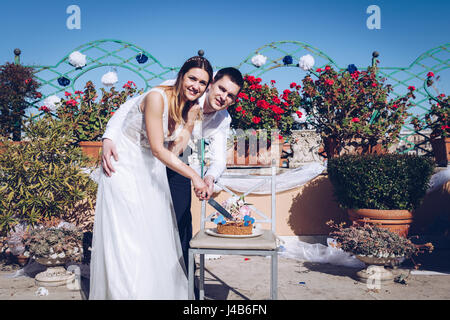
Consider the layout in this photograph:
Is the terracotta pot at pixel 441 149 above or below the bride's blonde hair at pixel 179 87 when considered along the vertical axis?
below

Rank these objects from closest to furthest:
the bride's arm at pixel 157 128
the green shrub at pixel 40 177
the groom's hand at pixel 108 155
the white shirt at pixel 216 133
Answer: the bride's arm at pixel 157 128 → the groom's hand at pixel 108 155 → the white shirt at pixel 216 133 → the green shrub at pixel 40 177

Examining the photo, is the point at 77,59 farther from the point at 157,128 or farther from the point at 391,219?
the point at 391,219

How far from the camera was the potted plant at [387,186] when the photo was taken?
146 inches

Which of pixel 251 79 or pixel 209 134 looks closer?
pixel 209 134

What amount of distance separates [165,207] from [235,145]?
2.36 meters

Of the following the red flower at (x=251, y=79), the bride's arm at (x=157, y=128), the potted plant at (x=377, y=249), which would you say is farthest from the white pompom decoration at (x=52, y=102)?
the potted plant at (x=377, y=249)

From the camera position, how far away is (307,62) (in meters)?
5.02

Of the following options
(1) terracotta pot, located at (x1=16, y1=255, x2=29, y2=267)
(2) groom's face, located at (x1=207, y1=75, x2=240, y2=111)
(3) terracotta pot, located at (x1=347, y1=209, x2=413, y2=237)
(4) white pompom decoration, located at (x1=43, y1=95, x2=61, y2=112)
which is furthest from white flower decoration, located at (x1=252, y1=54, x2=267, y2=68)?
(1) terracotta pot, located at (x1=16, y1=255, x2=29, y2=267)

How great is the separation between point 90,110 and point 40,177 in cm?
123

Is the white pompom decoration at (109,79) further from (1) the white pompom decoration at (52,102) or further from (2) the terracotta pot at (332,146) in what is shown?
(2) the terracotta pot at (332,146)

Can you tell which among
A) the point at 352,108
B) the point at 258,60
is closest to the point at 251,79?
the point at 258,60

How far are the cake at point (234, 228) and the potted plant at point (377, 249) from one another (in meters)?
1.40
